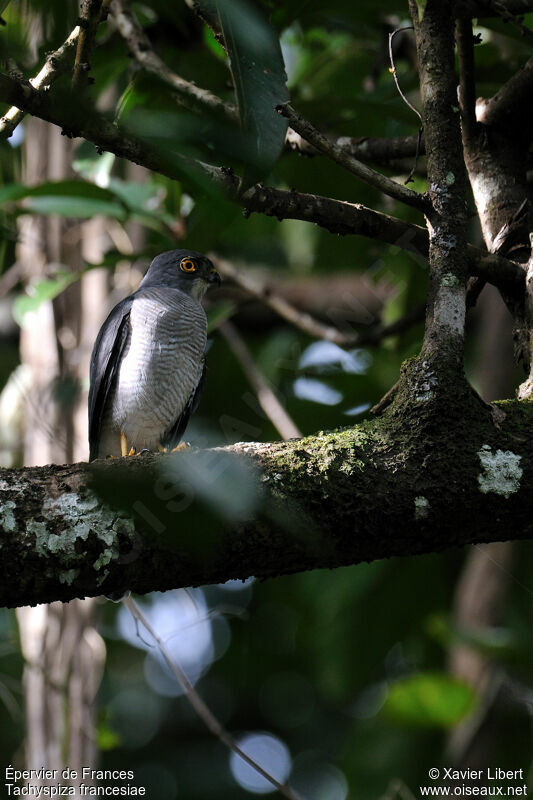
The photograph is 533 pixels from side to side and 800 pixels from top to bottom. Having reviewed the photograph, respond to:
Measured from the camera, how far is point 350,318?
617 centimetres

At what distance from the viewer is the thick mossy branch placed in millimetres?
2016

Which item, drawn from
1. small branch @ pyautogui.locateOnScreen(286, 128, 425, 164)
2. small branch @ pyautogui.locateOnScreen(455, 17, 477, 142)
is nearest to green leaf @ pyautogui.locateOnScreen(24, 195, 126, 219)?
small branch @ pyautogui.locateOnScreen(286, 128, 425, 164)

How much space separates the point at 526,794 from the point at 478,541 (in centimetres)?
216

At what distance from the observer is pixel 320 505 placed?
7.06ft

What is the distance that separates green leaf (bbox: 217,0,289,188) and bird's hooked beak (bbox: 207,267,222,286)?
3192 millimetres

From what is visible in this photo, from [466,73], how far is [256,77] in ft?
4.61

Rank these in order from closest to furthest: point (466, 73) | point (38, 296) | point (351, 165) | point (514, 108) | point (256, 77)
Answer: point (256, 77) → point (351, 165) → point (466, 73) → point (514, 108) → point (38, 296)

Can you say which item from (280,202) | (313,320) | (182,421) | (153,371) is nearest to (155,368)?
(153,371)

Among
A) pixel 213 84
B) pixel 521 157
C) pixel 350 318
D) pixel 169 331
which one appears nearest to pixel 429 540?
pixel 521 157

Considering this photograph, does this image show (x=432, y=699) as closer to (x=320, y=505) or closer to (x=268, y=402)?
(x=268, y=402)

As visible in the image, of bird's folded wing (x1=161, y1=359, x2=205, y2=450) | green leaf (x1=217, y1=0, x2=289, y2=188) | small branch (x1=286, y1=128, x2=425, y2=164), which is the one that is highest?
small branch (x1=286, y1=128, x2=425, y2=164)

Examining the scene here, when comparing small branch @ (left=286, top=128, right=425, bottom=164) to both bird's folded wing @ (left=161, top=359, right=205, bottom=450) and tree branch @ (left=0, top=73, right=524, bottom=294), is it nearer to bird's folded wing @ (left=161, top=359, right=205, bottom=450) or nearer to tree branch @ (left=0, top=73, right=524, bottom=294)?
tree branch @ (left=0, top=73, right=524, bottom=294)

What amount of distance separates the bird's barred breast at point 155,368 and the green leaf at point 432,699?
1.82 m

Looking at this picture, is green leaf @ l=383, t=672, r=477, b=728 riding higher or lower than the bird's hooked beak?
lower
